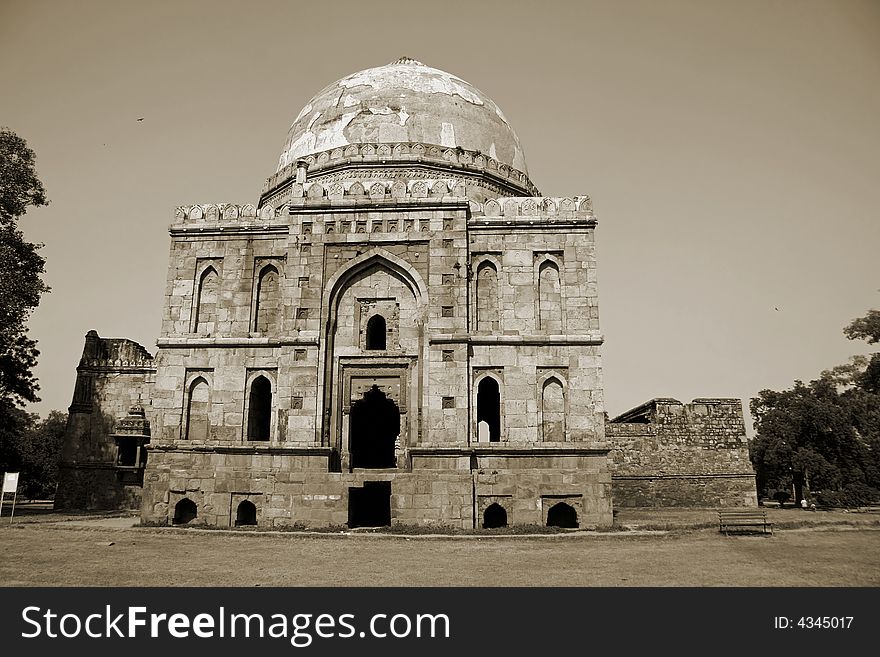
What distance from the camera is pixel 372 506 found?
774 inches

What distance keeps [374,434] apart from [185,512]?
681cm

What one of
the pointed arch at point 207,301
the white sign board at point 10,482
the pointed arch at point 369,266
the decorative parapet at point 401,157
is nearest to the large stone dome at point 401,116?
the decorative parapet at point 401,157

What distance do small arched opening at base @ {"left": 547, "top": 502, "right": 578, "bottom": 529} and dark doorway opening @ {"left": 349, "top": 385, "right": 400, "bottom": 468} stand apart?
6805mm

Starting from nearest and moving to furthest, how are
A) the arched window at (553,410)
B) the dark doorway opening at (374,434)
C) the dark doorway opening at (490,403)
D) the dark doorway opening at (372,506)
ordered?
1. the arched window at (553,410)
2. the dark doorway opening at (490,403)
3. the dark doorway opening at (372,506)
4. the dark doorway opening at (374,434)

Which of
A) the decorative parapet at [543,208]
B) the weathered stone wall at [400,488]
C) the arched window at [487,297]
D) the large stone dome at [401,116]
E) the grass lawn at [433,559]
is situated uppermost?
the large stone dome at [401,116]

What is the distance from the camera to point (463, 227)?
59.7 ft

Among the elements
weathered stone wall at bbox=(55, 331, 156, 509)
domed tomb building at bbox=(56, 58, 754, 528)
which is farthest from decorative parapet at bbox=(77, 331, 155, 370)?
domed tomb building at bbox=(56, 58, 754, 528)

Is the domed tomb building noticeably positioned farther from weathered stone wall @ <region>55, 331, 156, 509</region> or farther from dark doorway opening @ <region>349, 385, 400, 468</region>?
weathered stone wall @ <region>55, 331, 156, 509</region>

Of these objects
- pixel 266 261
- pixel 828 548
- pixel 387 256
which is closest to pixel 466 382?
pixel 387 256

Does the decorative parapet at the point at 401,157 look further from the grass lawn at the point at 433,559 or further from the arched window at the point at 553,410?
the grass lawn at the point at 433,559

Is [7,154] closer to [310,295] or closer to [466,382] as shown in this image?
[310,295]

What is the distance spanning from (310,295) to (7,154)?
10794mm

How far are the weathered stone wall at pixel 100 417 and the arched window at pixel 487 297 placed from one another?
1340 cm

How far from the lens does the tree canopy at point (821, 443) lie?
25062 mm
